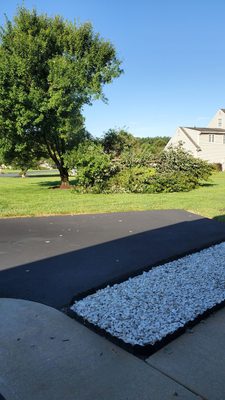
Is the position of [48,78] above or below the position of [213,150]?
above

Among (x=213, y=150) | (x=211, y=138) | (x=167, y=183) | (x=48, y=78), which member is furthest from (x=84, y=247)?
(x=213, y=150)

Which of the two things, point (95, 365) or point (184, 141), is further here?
point (184, 141)

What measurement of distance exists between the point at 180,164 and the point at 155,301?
15935mm

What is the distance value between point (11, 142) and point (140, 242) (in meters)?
14.3

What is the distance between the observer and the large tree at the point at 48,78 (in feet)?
58.6

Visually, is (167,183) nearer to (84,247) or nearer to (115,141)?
(115,141)

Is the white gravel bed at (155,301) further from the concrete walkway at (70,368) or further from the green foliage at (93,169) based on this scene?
the green foliage at (93,169)

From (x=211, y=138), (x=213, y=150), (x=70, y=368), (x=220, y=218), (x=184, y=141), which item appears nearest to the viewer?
(x=70, y=368)

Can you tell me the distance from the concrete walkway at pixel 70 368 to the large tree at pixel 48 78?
15.7 meters

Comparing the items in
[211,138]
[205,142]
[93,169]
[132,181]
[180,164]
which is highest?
[211,138]

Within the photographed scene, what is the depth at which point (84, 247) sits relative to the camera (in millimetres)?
6578

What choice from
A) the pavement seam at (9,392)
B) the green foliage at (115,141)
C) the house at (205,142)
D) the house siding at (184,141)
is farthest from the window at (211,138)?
the pavement seam at (9,392)

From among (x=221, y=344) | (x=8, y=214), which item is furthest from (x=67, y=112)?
(x=221, y=344)

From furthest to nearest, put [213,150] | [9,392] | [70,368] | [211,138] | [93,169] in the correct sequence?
[213,150] < [211,138] < [93,169] < [70,368] < [9,392]
